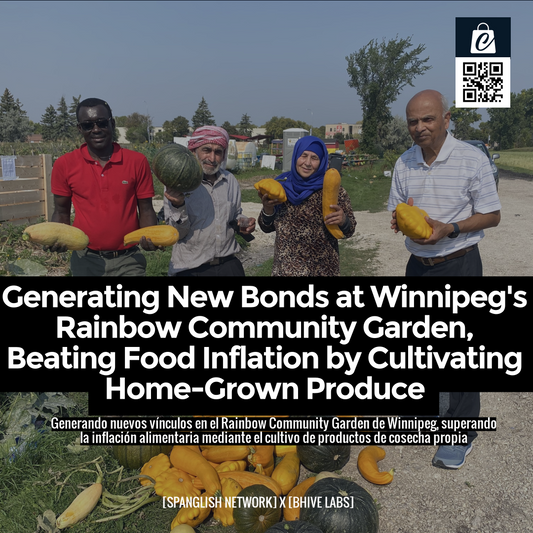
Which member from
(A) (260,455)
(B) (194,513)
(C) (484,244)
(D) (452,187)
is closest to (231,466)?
(A) (260,455)

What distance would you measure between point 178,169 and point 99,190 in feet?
2.68

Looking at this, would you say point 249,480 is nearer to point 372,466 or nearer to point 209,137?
point 372,466

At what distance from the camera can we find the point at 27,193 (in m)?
10.5

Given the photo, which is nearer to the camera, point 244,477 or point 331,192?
point 244,477

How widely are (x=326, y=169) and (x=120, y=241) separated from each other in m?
1.67

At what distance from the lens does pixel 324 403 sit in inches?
139

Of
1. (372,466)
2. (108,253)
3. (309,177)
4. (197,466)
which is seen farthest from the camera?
(108,253)

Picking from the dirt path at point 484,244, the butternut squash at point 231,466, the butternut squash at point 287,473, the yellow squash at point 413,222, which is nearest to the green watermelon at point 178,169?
the yellow squash at point 413,222

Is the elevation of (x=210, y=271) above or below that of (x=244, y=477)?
above

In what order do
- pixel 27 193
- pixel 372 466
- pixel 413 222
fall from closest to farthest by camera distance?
1. pixel 413 222
2. pixel 372 466
3. pixel 27 193

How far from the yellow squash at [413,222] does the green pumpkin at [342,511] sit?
1628 mm

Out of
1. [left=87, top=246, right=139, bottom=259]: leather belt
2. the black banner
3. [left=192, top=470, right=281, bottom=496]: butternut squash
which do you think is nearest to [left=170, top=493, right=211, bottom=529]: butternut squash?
[left=192, top=470, right=281, bottom=496]: butternut squash

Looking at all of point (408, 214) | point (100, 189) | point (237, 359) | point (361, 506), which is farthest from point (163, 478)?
point (408, 214)

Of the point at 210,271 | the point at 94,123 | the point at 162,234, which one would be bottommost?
the point at 210,271
